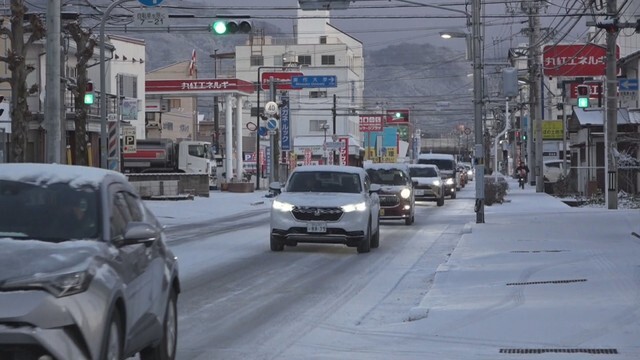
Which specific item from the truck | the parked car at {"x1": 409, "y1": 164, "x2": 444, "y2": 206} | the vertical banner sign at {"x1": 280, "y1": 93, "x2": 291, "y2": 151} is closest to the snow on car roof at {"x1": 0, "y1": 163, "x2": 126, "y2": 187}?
the parked car at {"x1": 409, "y1": 164, "x2": 444, "y2": 206}

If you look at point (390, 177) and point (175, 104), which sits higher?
point (175, 104)

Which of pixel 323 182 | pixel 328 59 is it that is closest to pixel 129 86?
pixel 323 182

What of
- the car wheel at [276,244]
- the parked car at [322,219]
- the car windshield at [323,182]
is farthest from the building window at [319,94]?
the car wheel at [276,244]

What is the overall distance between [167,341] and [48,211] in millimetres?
1856

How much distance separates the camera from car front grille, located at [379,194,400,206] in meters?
31.6

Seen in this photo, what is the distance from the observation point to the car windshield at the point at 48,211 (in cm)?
761

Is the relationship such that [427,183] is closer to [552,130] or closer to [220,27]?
[220,27]

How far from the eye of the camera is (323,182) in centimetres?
2331

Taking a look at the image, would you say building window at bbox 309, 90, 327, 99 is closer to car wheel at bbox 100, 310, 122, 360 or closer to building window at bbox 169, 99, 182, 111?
building window at bbox 169, 99, 182, 111

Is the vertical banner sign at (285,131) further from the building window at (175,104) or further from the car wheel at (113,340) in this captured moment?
the car wheel at (113,340)

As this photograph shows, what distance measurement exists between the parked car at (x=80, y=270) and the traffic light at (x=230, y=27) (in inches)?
796

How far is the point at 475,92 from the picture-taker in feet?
101

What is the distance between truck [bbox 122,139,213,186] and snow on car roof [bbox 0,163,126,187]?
200 ft

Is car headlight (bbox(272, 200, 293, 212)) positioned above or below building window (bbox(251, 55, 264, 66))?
below
